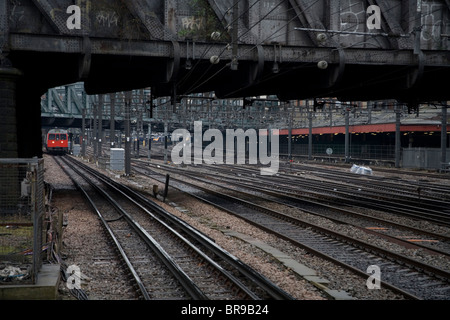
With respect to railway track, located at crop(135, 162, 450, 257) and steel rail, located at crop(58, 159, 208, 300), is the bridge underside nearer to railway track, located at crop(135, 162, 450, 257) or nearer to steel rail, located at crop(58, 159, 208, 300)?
railway track, located at crop(135, 162, 450, 257)

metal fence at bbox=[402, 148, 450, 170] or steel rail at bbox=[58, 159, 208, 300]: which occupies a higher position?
metal fence at bbox=[402, 148, 450, 170]

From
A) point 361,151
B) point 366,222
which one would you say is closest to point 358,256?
point 366,222

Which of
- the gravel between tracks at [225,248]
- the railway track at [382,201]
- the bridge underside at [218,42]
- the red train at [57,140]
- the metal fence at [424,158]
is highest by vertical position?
the bridge underside at [218,42]

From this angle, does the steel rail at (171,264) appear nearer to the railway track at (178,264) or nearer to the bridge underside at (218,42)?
the railway track at (178,264)

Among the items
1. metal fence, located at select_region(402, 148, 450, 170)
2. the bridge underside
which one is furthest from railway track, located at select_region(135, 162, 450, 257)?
metal fence, located at select_region(402, 148, 450, 170)

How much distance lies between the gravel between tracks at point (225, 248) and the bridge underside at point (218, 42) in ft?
15.2

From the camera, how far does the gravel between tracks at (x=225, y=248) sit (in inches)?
371

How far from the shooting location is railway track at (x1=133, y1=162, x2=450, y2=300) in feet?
32.7

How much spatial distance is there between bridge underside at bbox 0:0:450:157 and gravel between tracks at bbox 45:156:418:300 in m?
4.63

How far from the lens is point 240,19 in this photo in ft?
66.8

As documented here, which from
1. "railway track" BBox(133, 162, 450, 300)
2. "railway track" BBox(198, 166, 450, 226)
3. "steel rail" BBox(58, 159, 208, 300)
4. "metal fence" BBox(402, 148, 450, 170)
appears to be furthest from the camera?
"metal fence" BBox(402, 148, 450, 170)

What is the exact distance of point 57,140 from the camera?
8425 cm
